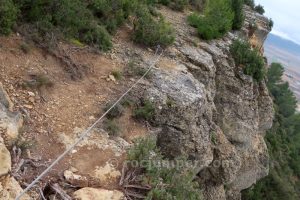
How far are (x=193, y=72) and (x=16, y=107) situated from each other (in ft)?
21.7

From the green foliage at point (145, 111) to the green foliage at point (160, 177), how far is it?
1.69 m

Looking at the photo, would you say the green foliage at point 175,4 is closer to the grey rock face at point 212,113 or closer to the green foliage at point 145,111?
the grey rock face at point 212,113

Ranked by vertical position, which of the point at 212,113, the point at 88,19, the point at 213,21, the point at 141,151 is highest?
the point at 213,21

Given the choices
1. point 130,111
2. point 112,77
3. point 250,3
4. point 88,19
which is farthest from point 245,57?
point 250,3

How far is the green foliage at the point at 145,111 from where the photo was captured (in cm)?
960

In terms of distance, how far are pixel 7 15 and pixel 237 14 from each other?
12160mm

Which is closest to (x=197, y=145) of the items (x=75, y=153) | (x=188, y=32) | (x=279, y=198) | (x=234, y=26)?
(x=75, y=153)

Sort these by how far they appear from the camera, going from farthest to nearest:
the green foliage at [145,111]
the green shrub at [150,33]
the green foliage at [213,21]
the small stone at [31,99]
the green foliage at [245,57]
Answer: the green foliage at [245,57] < the green foliage at [213,21] < the green shrub at [150,33] < the green foliage at [145,111] < the small stone at [31,99]

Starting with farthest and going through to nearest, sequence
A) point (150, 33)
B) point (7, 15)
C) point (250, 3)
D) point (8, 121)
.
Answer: point (250, 3)
point (150, 33)
point (7, 15)
point (8, 121)

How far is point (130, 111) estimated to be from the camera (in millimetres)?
9656

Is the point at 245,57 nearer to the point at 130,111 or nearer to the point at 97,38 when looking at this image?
the point at 97,38

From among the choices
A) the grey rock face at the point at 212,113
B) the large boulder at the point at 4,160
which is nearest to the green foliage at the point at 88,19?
the grey rock face at the point at 212,113

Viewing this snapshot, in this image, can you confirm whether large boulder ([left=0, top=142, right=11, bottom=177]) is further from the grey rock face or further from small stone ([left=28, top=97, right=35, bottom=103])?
the grey rock face

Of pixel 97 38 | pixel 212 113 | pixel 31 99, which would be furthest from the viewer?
pixel 212 113
